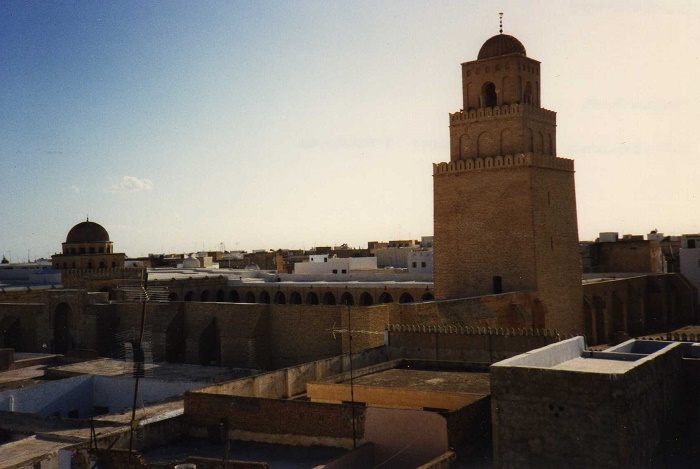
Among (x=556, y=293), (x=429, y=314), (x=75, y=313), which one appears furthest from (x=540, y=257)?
(x=75, y=313)

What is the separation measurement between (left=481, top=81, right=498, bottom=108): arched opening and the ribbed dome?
48.0 inches

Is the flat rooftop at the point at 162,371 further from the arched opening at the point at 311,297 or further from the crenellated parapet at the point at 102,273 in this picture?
the arched opening at the point at 311,297

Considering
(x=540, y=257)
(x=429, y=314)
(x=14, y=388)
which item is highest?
(x=540, y=257)

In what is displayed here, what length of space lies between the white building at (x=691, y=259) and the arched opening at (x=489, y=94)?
802 inches

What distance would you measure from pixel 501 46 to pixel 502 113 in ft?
10.2

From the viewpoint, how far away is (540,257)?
26.4m

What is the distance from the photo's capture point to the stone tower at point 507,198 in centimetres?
2634

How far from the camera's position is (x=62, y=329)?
34.1 meters

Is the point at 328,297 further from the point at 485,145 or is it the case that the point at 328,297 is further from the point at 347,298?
the point at 485,145

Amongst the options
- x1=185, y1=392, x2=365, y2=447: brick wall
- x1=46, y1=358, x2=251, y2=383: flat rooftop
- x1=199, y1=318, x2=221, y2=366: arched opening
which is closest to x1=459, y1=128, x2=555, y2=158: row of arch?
x1=46, y1=358, x2=251, y2=383: flat rooftop

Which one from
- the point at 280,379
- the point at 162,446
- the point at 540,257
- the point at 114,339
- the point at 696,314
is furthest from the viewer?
the point at 696,314

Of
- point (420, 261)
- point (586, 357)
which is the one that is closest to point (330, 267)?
point (420, 261)

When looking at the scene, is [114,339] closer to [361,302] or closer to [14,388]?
[14,388]

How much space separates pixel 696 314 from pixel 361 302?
747 inches
